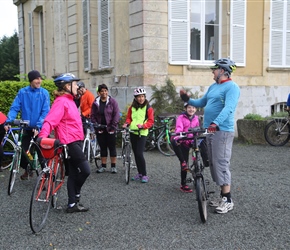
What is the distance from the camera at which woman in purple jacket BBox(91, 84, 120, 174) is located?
24.9 ft

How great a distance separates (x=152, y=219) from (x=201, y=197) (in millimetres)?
678

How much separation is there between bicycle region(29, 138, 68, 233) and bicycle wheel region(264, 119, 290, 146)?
7112 mm

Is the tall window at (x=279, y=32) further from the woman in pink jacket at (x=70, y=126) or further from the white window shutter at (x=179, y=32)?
the woman in pink jacket at (x=70, y=126)

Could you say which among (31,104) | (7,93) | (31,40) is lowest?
(31,104)

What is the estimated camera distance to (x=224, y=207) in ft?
17.1

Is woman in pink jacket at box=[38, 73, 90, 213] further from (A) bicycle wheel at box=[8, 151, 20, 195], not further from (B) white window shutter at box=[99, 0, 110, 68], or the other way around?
(B) white window shutter at box=[99, 0, 110, 68]

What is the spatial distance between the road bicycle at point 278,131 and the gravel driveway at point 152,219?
3.67 m

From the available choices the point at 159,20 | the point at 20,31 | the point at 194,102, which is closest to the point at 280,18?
the point at 159,20

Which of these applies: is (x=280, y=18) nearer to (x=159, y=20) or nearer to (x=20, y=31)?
(x=159, y=20)

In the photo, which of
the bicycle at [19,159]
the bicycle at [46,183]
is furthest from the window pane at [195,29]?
the bicycle at [46,183]

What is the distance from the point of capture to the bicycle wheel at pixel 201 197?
479 centimetres

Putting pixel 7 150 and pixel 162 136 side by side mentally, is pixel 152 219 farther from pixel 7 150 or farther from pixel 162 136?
pixel 162 136

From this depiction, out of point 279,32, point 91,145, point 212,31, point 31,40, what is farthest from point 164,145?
point 31,40

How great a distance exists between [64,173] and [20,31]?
18274mm
